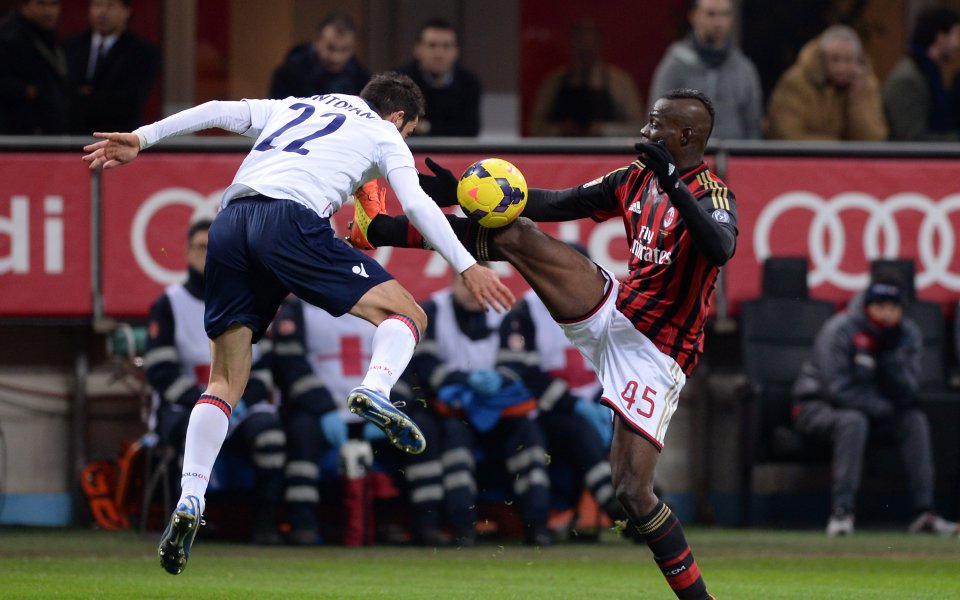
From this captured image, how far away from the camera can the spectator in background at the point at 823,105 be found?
12.5 metres

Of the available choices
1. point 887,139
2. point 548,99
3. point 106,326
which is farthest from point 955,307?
point 106,326

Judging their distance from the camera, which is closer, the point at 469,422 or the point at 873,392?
the point at 469,422

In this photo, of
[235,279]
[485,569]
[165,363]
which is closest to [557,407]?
[485,569]

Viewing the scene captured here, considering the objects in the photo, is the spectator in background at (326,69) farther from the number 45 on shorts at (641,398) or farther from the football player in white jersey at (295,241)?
the number 45 on shorts at (641,398)

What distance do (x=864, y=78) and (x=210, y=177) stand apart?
4759mm

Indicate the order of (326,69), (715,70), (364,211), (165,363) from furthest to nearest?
(715,70)
(326,69)
(165,363)
(364,211)

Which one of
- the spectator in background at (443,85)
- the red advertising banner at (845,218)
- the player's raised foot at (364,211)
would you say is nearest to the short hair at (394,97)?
the player's raised foot at (364,211)

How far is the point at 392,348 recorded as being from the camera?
7.04 meters

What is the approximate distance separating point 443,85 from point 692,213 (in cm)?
564

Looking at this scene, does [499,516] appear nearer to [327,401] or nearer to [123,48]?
[327,401]

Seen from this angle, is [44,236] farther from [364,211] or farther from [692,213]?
[692,213]

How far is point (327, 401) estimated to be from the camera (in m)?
10.9

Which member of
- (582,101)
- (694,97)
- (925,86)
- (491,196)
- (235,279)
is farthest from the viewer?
(582,101)

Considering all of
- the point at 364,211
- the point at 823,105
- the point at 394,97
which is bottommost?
the point at 364,211
